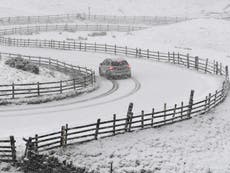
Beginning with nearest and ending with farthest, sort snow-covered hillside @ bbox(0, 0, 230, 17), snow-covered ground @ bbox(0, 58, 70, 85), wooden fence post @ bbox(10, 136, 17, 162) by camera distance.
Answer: wooden fence post @ bbox(10, 136, 17, 162)
snow-covered ground @ bbox(0, 58, 70, 85)
snow-covered hillside @ bbox(0, 0, 230, 17)

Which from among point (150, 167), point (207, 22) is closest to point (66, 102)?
point (150, 167)

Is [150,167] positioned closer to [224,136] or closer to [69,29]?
[224,136]

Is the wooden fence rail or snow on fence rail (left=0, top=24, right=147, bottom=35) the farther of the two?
snow on fence rail (left=0, top=24, right=147, bottom=35)

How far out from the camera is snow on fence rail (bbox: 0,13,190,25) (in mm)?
92000

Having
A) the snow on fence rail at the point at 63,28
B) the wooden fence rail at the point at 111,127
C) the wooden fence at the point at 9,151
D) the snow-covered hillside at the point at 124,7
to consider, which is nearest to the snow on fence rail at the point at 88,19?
the snow-covered hillside at the point at 124,7

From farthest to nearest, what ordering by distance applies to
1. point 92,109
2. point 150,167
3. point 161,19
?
point 161,19, point 92,109, point 150,167

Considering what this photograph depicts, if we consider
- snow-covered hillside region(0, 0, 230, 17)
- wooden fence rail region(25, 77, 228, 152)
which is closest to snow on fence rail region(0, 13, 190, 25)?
snow-covered hillside region(0, 0, 230, 17)

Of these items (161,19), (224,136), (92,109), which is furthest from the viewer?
(161,19)

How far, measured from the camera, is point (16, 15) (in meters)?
96.6

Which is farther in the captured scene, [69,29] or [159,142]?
[69,29]

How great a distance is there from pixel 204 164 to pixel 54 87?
12780mm

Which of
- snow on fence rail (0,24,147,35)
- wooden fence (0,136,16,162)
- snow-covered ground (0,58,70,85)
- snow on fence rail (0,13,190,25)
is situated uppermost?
snow on fence rail (0,13,190,25)

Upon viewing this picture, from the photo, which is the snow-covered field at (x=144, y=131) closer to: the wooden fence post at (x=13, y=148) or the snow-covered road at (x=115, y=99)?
the snow-covered road at (x=115, y=99)

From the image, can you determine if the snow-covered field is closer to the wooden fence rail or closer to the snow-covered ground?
the wooden fence rail
